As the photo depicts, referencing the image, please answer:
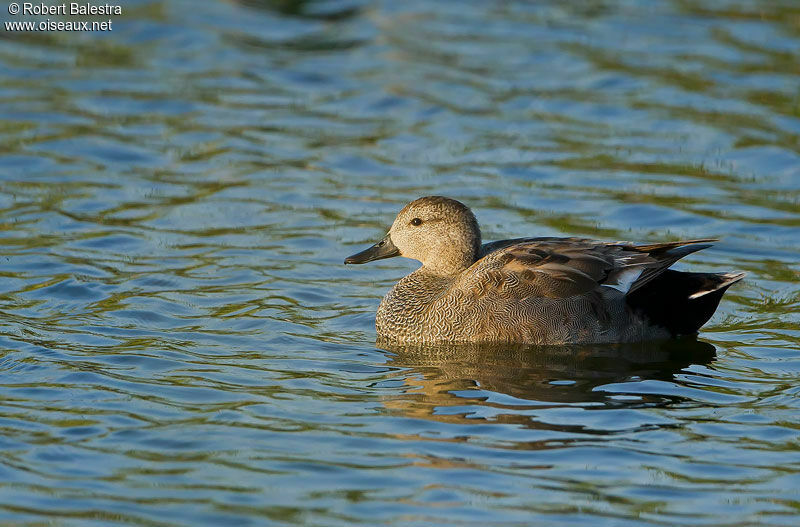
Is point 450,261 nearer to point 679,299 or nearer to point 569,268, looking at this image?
point 569,268

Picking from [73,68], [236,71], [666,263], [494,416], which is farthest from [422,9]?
[494,416]

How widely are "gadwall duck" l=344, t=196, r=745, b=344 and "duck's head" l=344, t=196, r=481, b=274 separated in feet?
0.75

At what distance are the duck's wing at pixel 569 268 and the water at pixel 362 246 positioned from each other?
0.42m

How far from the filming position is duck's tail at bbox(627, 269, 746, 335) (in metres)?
8.68

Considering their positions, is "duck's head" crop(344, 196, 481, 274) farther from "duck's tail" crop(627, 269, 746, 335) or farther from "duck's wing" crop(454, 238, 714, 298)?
"duck's tail" crop(627, 269, 746, 335)

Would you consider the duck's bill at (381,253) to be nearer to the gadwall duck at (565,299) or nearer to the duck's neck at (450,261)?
the duck's neck at (450,261)

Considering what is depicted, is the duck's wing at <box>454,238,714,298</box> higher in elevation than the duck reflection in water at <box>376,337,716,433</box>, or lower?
higher

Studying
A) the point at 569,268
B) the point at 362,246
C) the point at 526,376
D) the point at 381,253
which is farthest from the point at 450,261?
the point at 362,246

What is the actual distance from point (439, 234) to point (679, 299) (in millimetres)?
1681

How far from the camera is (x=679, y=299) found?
28.7ft

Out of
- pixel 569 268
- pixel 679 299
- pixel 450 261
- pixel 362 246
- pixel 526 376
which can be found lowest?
pixel 526 376

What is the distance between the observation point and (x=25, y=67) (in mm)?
14961

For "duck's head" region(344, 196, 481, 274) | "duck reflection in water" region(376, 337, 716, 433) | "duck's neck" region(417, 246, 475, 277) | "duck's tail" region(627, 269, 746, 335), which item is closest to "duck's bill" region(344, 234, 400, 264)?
"duck's head" region(344, 196, 481, 274)

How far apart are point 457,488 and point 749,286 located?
4478 mm
